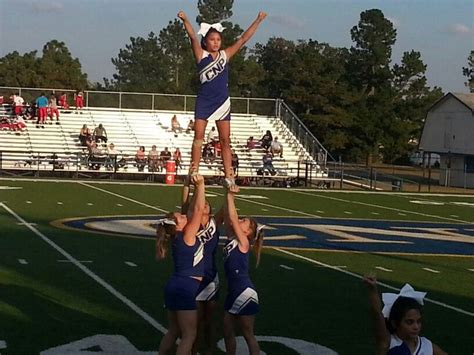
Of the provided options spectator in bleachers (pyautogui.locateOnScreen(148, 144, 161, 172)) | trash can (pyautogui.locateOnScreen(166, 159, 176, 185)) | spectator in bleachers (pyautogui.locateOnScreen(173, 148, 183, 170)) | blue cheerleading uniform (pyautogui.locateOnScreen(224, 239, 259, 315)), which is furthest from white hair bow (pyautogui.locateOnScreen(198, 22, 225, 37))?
spectator in bleachers (pyautogui.locateOnScreen(148, 144, 161, 172))

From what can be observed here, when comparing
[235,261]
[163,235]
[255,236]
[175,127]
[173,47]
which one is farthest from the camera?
[173,47]

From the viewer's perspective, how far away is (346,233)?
720 inches

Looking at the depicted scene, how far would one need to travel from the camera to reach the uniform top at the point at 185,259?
6496 millimetres

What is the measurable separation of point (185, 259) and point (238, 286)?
A: 0.44 metres

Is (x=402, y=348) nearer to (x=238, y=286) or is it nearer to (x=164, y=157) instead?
(x=238, y=286)

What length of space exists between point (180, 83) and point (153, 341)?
275 ft

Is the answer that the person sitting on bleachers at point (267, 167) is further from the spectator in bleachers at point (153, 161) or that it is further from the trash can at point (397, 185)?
the trash can at point (397, 185)

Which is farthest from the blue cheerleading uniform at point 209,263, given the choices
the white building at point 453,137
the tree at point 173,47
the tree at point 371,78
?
the tree at point 173,47

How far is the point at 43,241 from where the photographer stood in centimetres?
1480

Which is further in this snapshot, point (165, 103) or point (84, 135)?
point (165, 103)

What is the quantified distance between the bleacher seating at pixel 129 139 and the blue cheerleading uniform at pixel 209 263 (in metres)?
29.9

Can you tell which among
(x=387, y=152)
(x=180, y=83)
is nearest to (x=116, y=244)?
(x=387, y=152)

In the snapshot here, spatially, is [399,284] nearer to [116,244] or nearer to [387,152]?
[116,244]

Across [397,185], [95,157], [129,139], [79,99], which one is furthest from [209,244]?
[79,99]
